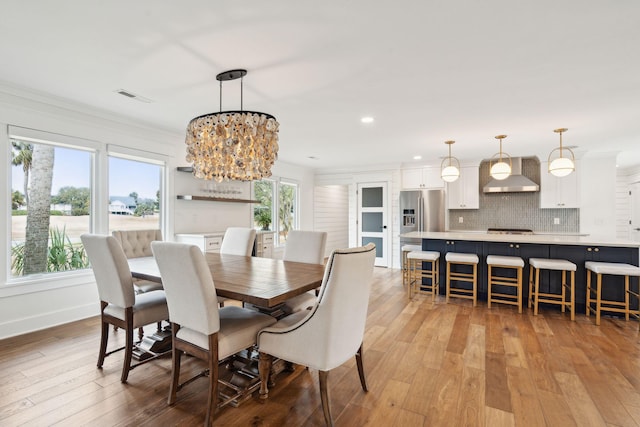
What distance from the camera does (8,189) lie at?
9.82ft

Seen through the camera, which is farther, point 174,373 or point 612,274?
point 612,274

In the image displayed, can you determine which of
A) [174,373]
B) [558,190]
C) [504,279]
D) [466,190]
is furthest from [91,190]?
[558,190]

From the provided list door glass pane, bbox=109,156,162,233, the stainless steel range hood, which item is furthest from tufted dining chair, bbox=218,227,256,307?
the stainless steel range hood

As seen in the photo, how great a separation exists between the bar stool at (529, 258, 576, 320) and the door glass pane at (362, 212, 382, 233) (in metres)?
3.34

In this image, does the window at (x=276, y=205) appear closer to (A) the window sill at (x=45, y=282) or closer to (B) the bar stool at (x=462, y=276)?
(A) the window sill at (x=45, y=282)

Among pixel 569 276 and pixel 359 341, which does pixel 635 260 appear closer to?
pixel 569 276

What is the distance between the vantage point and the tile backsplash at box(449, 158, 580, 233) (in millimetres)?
6011

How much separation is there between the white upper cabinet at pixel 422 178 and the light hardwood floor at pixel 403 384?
372cm

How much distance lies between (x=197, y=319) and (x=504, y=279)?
12.5 feet

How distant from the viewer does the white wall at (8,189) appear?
9.71 feet

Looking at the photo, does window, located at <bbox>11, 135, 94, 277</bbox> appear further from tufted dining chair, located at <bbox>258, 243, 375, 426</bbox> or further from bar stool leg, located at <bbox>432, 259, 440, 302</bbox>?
bar stool leg, located at <bbox>432, 259, 440, 302</bbox>

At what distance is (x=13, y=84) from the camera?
2.86 meters

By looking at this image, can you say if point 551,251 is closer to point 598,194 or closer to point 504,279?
point 504,279

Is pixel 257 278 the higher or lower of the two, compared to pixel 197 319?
higher
